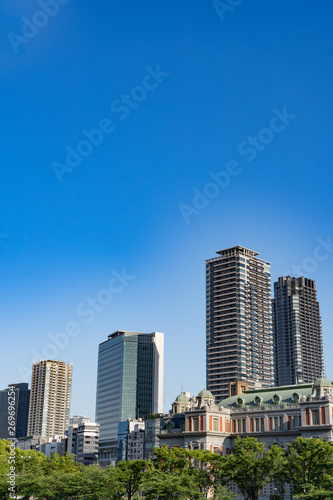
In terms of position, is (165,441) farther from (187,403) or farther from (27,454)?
(27,454)

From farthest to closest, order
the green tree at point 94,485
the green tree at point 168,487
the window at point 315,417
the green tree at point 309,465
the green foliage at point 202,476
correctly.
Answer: the window at point 315,417 → the green tree at point 94,485 → the green tree at point 168,487 → the green foliage at point 202,476 → the green tree at point 309,465

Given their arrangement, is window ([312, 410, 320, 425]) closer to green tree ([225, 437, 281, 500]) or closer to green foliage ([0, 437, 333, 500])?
green foliage ([0, 437, 333, 500])

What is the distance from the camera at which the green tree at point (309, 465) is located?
80812 mm

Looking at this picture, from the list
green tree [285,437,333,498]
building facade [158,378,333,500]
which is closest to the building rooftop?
building facade [158,378,333,500]

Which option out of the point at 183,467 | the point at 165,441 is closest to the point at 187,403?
the point at 165,441

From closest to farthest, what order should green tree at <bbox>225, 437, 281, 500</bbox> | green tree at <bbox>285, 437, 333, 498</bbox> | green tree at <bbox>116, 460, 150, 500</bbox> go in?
green tree at <bbox>285, 437, 333, 498</bbox>, green tree at <bbox>225, 437, 281, 500</bbox>, green tree at <bbox>116, 460, 150, 500</bbox>

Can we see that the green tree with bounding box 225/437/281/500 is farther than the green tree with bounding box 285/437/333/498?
Yes

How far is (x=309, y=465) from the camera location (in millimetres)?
82938

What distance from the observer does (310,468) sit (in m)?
82.9

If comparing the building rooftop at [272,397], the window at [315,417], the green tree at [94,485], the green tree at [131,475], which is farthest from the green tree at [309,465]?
the green tree at [94,485]

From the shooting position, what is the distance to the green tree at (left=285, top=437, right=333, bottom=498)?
80.8 metres

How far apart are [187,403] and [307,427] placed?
38.1 m

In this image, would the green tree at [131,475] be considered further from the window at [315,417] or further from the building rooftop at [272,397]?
the window at [315,417]

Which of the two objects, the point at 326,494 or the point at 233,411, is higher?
the point at 233,411
